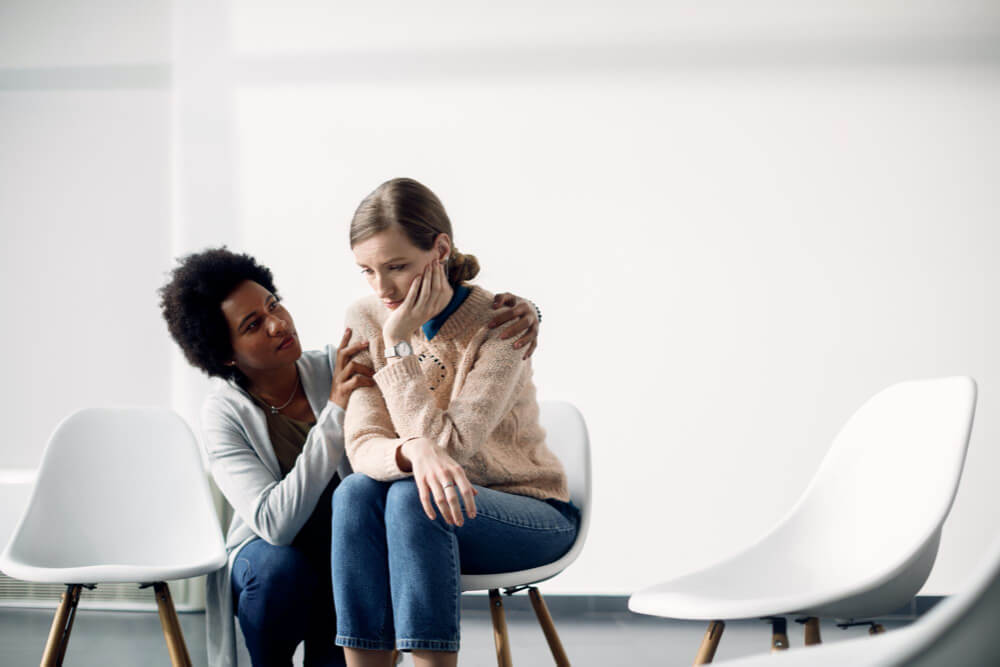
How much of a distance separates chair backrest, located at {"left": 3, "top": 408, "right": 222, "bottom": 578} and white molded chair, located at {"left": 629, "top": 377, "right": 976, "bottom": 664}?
0.99 meters

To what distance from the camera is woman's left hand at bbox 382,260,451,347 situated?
1.37m

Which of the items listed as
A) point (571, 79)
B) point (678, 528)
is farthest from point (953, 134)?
point (678, 528)

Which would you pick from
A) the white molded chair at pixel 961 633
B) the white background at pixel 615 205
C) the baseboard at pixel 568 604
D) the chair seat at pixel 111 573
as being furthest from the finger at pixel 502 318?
the baseboard at pixel 568 604

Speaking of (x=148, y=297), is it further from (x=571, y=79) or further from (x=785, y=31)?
(x=785, y=31)

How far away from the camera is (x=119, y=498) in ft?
5.71

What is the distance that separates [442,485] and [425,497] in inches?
1.3

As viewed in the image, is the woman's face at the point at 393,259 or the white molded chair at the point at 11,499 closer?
the woman's face at the point at 393,259

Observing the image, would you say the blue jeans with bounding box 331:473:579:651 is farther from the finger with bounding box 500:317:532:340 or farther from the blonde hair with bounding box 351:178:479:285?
the blonde hair with bounding box 351:178:479:285

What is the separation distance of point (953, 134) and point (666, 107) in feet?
3.12

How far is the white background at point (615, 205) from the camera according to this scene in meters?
2.68

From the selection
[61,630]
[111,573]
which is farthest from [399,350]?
[61,630]

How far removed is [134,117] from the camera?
2.97 m

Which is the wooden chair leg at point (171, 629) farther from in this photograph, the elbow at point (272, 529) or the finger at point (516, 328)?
the finger at point (516, 328)

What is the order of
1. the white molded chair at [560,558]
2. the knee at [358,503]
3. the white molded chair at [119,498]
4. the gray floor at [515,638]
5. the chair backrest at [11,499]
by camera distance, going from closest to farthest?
the knee at [358,503] → the white molded chair at [560,558] → the white molded chair at [119,498] → the gray floor at [515,638] → the chair backrest at [11,499]
